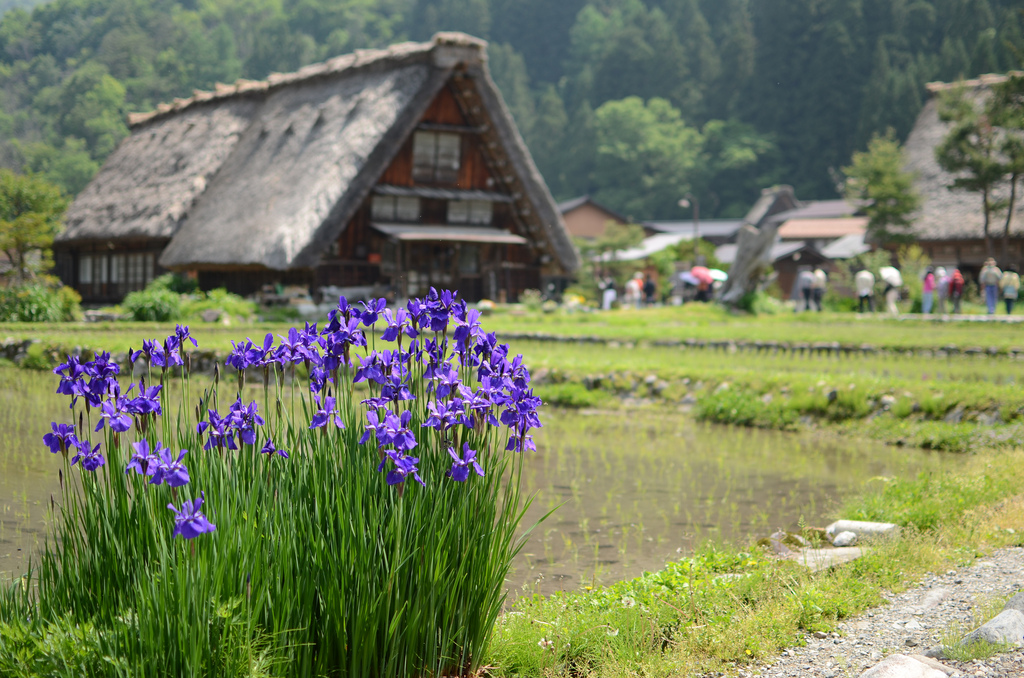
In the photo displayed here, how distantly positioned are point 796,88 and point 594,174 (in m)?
15.4

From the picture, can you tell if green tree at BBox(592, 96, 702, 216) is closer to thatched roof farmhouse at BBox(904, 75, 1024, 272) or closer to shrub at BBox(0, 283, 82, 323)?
thatched roof farmhouse at BBox(904, 75, 1024, 272)

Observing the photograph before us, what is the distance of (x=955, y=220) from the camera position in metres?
31.5

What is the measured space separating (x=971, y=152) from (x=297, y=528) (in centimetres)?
3010

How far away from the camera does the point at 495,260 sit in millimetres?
26297

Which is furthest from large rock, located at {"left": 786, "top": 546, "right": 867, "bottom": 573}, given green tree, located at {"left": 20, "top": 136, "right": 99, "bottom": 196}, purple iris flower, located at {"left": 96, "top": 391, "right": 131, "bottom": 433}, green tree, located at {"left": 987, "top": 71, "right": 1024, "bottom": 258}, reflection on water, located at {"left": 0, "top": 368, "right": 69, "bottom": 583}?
green tree, located at {"left": 20, "top": 136, "right": 99, "bottom": 196}

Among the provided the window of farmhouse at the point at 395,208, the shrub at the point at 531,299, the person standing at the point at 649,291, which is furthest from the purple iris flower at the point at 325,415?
the person standing at the point at 649,291

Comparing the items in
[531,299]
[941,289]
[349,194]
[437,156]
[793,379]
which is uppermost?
[437,156]

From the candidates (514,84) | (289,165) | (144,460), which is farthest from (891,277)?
(514,84)

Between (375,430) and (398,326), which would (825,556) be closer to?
(398,326)

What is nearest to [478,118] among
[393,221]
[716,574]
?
[393,221]

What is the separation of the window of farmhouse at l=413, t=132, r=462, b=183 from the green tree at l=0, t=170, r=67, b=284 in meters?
9.39

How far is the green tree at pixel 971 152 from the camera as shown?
27.7 metres

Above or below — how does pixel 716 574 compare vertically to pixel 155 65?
below

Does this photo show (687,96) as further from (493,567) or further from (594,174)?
(493,567)
